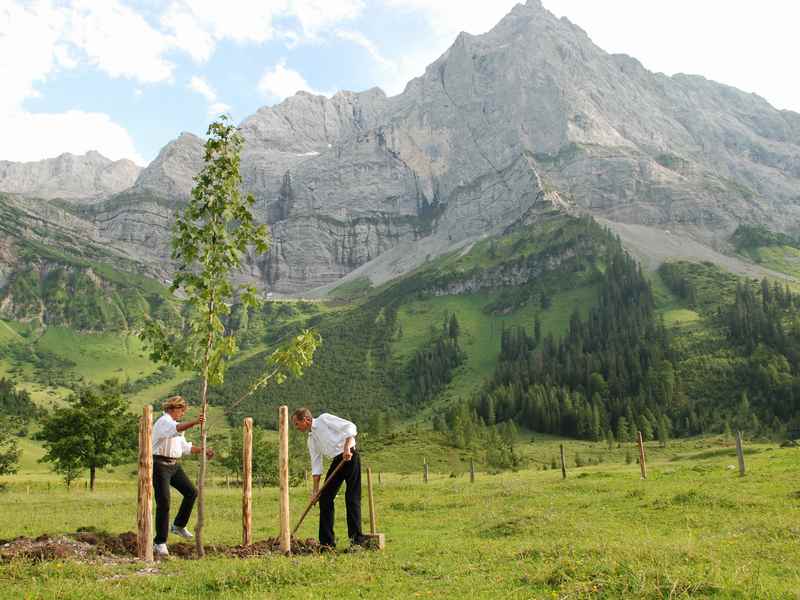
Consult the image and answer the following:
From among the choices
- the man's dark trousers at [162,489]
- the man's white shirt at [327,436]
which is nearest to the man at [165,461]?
the man's dark trousers at [162,489]

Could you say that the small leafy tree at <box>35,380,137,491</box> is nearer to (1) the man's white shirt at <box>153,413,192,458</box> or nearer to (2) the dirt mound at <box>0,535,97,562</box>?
(2) the dirt mound at <box>0,535,97,562</box>

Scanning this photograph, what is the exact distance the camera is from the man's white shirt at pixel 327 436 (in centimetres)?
1777

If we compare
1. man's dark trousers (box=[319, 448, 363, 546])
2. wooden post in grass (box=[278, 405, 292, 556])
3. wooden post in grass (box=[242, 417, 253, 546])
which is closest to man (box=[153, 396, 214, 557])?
wooden post in grass (box=[242, 417, 253, 546])

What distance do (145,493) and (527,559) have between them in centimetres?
1025

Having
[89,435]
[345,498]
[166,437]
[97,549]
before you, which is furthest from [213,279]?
[89,435]

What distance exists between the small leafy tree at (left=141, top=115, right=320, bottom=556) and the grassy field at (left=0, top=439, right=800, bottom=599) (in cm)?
410

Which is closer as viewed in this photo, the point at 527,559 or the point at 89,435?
the point at 527,559

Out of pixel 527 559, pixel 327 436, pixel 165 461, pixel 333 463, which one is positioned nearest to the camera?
pixel 527 559

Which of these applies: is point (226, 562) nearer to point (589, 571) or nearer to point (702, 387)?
point (589, 571)

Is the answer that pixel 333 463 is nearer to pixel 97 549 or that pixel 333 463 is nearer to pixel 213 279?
pixel 213 279

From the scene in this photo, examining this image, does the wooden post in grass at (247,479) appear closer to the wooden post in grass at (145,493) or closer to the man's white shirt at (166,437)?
the man's white shirt at (166,437)

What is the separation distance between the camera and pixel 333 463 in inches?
718

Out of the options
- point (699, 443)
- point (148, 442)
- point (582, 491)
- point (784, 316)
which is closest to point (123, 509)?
point (148, 442)

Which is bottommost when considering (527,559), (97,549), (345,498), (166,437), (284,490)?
(527,559)
